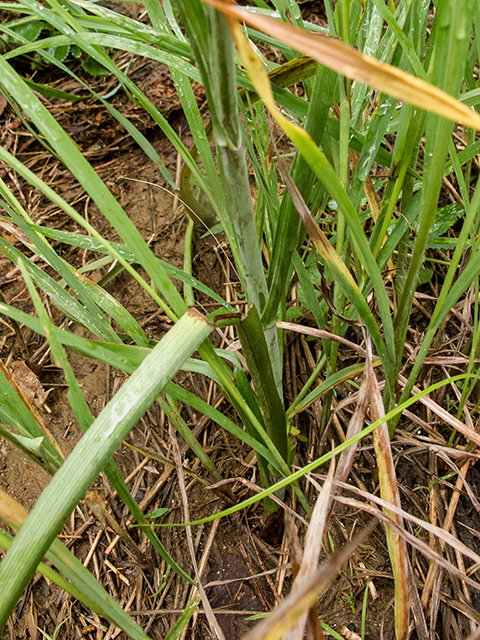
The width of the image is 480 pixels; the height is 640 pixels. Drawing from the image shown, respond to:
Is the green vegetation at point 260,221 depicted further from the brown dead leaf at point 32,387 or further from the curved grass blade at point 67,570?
the brown dead leaf at point 32,387

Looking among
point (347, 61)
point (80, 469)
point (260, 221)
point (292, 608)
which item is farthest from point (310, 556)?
point (260, 221)

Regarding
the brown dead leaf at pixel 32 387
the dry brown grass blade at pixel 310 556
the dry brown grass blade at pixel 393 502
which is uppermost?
the dry brown grass blade at pixel 310 556

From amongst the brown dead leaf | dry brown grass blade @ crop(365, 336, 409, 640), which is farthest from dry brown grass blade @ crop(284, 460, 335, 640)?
the brown dead leaf

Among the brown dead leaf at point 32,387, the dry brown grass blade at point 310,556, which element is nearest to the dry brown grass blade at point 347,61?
the dry brown grass blade at point 310,556

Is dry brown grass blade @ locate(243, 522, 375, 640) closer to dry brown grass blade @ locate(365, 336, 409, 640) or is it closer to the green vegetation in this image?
the green vegetation

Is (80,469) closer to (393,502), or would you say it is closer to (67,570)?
(67,570)

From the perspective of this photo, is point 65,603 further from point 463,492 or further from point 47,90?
point 47,90

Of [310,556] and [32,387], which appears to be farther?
[32,387]
